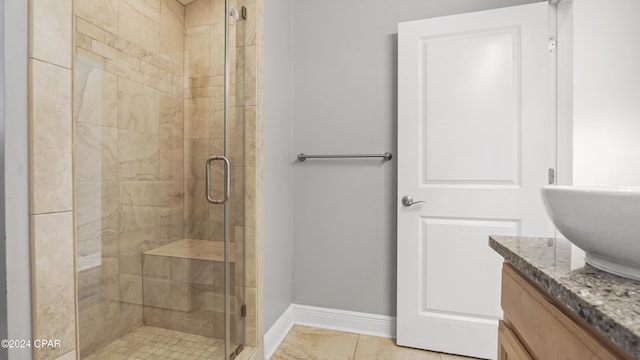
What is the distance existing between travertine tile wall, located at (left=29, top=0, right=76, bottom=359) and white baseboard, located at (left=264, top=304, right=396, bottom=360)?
1246 mm

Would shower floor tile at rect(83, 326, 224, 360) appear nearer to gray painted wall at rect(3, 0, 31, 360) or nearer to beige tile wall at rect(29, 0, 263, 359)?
beige tile wall at rect(29, 0, 263, 359)

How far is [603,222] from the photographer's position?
0.47 metres

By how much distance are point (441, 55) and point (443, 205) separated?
84cm

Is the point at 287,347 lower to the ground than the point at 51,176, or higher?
lower

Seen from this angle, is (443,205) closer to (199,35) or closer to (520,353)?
(520,353)

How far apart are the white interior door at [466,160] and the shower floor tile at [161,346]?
3.44ft

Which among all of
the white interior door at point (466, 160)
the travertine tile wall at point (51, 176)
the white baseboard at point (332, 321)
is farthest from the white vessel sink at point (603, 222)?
the white baseboard at point (332, 321)

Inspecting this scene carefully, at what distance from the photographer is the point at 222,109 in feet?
5.01

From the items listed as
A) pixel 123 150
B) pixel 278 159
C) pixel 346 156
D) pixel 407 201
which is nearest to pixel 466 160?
pixel 407 201

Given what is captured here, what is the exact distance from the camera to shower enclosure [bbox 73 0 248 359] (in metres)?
1.07

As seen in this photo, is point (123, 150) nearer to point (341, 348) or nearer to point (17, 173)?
point (17, 173)

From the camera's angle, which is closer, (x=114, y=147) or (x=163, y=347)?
(x=114, y=147)

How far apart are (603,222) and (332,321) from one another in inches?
70.0

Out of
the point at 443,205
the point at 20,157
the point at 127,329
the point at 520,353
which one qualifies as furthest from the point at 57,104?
the point at 443,205
